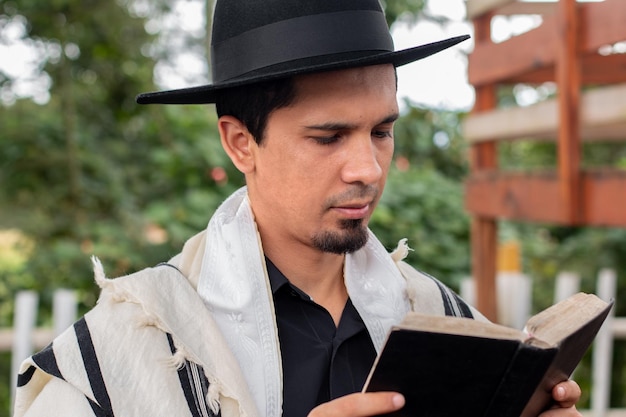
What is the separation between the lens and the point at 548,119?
12.8 feet

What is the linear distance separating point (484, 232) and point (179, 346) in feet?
12.0

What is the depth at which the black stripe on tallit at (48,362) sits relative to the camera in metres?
1.63

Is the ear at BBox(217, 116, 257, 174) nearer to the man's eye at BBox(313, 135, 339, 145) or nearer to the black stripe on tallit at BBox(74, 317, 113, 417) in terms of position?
the man's eye at BBox(313, 135, 339, 145)

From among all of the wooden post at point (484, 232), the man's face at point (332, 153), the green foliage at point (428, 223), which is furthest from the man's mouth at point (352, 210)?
the green foliage at point (428, 223)

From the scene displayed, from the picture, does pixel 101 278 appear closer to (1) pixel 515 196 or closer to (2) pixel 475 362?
(2) pixel 475 362

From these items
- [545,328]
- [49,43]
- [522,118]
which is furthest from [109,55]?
[545,328]

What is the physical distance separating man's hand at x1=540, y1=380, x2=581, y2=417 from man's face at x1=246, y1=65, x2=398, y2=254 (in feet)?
1.51

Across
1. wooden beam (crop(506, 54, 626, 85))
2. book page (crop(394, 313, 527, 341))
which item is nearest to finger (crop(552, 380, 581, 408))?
book page (crop(394, 313, 527, 341))

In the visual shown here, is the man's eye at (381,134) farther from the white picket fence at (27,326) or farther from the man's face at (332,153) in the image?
the white picket fence at (27,326)

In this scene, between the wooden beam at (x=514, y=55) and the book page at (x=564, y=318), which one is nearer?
the book page at (x=564, y=318)

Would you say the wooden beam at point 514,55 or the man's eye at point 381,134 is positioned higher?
the wooden beam at point 514,55

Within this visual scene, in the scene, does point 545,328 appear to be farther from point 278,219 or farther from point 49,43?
point 49,43

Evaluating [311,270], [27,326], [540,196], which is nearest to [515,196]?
[540,196]

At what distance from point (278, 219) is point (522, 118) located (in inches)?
105
